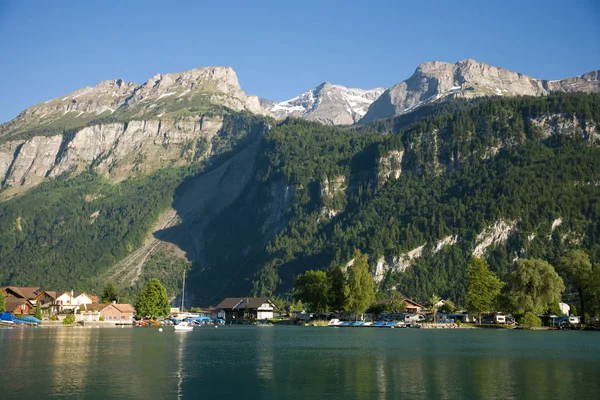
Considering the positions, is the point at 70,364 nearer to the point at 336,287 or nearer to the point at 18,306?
the point at 336,287

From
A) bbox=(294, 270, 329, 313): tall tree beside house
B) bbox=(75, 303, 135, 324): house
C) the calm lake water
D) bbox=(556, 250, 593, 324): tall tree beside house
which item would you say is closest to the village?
bbox=(75, 303, 135, 324): house

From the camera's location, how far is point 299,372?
54.0 m

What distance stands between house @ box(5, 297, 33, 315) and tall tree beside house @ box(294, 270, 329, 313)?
65.1 metres

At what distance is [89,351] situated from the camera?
72.8 meters

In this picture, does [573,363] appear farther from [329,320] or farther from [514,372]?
[329,320]

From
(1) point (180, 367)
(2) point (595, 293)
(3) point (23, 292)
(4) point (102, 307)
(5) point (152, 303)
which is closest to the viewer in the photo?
(1) point (180, 367)

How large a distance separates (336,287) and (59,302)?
236 ft

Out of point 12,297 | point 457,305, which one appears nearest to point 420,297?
point 457,305

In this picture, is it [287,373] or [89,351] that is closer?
[287,373]

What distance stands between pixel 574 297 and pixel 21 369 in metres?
151

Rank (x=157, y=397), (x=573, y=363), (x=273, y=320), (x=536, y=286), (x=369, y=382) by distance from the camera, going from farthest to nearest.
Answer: (x=273, y=320), (x=536, y=286), (x=573, y=363), (x=369, y=382), (x=157, y=397)

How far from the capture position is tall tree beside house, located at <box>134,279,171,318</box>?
168 m

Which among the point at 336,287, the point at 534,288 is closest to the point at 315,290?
the point at 336,287

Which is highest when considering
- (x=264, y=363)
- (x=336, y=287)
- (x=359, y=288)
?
(x=336, y=287)
